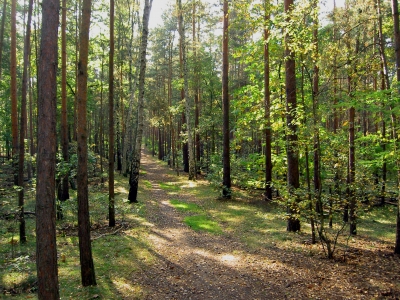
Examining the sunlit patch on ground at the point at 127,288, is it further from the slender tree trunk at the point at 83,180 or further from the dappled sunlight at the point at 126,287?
the slender tree trunk at the point at 83,180

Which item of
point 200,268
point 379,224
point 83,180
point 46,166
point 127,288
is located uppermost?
point 46,166

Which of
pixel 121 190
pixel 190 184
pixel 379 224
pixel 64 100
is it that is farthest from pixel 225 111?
pixel 379 224

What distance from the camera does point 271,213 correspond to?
557 inches

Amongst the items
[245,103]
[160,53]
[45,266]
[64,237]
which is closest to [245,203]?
[245,103]

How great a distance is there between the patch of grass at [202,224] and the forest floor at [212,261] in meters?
0.04

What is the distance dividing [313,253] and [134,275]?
5079 millimetres

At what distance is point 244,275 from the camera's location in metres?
7.41

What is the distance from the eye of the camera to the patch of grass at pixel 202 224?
455 inches

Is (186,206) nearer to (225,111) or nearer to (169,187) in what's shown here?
(225,111)

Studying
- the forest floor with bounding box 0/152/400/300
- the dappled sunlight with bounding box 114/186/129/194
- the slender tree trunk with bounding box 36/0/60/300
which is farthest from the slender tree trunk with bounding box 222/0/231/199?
the slender tree trunk with bounding box 36/0/60/300

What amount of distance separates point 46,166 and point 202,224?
28.5 ft

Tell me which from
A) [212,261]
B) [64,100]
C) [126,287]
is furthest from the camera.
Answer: [64,100]

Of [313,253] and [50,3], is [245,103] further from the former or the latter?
[50,3]

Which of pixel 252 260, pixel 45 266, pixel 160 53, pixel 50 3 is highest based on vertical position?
pixel 160 53
